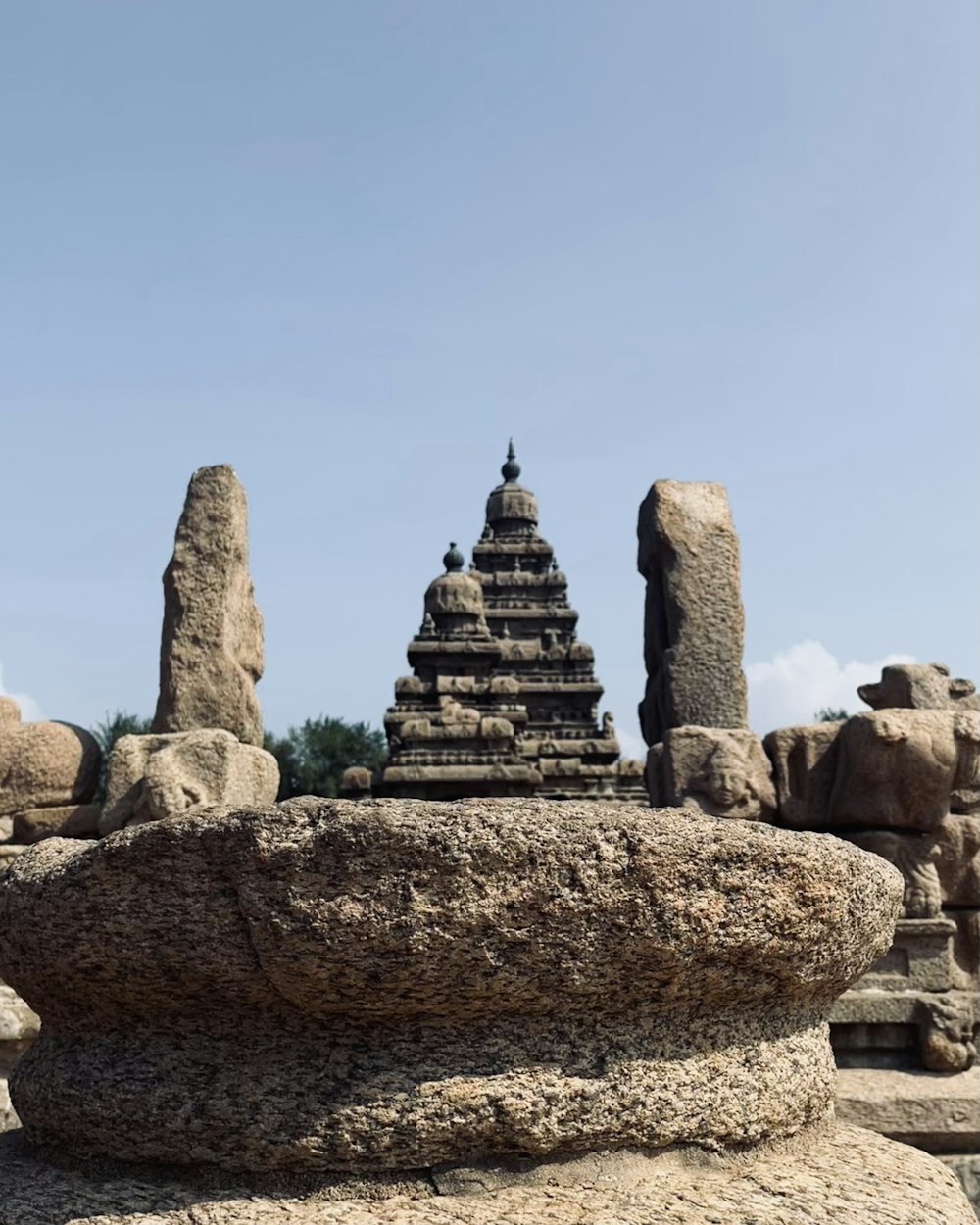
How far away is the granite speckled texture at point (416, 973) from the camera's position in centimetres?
212

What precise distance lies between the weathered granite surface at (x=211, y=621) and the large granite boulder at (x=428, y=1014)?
174 inches

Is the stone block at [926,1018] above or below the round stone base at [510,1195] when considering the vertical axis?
below

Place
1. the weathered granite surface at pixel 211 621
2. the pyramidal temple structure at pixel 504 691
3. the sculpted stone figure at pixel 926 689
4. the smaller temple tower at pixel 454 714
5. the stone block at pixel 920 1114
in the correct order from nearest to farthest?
1. the stone block at pixel 920 1114
2. the sculpted stone figure at pixel 926 689
3. the weathered granite surface at pixel 211 621
4. the smaller temple tower at pixel 454 714
5. the pyramidal temple structure at pixel 504 691

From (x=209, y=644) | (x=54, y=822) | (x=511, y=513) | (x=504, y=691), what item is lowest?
(x=54, y=822)

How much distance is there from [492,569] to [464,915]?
89.5ft

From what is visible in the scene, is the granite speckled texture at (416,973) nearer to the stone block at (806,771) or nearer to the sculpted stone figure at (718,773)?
the sculpted stone figure at (718,773)

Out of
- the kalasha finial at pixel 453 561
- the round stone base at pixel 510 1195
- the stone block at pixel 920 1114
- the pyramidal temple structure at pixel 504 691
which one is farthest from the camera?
the kalasha finial at pixel 453 561

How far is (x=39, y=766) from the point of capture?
6.31 metres

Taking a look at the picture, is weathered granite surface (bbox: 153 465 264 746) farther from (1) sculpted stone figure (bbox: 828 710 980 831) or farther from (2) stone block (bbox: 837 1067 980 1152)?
(2) stone block (bbox: 837 1067 980 1152)

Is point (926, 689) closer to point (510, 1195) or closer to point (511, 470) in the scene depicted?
point (510, 1195)

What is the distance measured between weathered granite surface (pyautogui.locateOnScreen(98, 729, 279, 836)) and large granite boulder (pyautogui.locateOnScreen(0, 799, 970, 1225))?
3.30 metres

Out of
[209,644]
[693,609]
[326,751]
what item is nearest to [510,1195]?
[209,644]

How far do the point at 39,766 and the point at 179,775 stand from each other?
1.00 meters

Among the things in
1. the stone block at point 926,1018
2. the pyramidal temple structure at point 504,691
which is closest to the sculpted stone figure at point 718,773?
the stone block at point 926,1018
